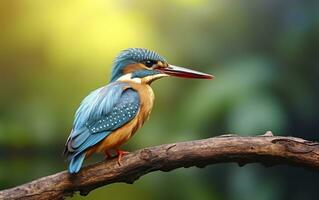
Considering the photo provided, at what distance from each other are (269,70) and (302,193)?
13.7 inches

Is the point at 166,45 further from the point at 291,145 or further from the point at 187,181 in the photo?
the point at 291,145

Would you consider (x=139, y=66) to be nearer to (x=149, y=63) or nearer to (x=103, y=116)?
(x=149, y=63)

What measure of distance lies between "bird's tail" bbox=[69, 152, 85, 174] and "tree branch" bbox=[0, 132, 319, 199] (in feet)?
0.06

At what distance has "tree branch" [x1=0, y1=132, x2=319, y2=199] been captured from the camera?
1.29 meters

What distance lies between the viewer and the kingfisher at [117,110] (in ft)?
4.45

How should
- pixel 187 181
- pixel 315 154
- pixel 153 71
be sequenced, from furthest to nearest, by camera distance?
pixel 187 181 < pixel 153 71 < pixel 315 154

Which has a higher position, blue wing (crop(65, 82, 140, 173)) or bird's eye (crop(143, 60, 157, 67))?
bird's eye (crop(143, 60, 157, 67))

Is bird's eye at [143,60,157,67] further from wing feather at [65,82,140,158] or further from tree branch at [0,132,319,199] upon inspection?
tree branch at [0,132,319,199]

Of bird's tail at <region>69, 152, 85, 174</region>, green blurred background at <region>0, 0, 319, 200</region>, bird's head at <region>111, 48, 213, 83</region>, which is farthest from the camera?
green blurred background at <region>0, 0, 319, 200</region>

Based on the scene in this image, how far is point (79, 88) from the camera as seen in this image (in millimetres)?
1674

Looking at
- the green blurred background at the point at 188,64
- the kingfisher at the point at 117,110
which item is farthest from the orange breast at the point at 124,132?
the green blurred background at the point at 188,64

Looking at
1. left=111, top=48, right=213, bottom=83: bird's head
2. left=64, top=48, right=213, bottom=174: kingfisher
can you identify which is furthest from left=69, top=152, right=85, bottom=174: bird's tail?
left=111, top=48, right=213, bottom=83: bird's head

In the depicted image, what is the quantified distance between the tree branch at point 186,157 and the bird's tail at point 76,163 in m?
0.02

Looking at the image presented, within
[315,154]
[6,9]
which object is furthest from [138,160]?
[6,9]
